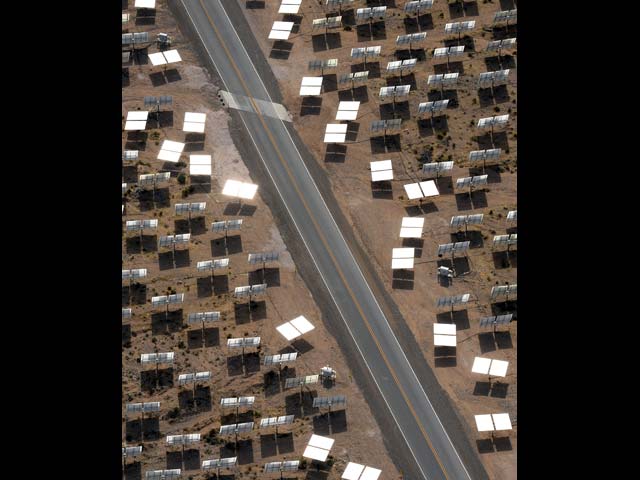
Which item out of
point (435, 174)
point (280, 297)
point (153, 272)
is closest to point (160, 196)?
point (153, 272)

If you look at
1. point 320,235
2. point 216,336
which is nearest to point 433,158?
point 320,235

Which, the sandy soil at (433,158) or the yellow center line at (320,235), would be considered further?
the sandy soil at (433,158)

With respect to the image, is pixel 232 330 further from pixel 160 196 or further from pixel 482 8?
pixel 482 8

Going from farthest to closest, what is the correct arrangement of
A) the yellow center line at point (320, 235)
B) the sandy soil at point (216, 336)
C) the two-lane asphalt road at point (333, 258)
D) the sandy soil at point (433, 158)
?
the sandy soil at point (433, 158) < the yellow center line at point (320, 235) < the two-lane asphalt road at point (333, 258) < the sandy soil at point (216, 336)

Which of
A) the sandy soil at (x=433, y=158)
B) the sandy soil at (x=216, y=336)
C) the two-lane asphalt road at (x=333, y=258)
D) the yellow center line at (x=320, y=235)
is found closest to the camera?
the sandy soil at (x=216, y=336)

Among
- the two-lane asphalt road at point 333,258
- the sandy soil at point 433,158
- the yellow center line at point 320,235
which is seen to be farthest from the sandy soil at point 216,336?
the sandy soil at point 433,158

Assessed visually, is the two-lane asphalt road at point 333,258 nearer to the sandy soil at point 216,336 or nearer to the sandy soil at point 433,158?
the sandy soil at point 433,158
